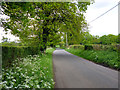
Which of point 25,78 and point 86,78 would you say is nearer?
point 25,78

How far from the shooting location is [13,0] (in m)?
5.25

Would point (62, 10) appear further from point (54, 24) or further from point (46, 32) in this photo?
point (46, 32)

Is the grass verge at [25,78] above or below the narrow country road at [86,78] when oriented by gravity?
above

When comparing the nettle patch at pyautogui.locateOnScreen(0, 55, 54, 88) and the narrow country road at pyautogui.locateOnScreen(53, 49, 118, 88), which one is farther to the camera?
the narrow country road at pyautogui.locateOnScreen(53, 49, 118, 88)

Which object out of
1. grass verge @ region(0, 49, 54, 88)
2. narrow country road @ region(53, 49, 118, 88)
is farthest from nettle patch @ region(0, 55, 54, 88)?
narrow country road @ region(53, 49, 118, 88)

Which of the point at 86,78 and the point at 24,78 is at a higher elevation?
the point at 24,78

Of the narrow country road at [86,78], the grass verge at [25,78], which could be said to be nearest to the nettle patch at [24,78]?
the grass verge at [25,78]

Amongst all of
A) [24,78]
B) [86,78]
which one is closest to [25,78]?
[24,78]

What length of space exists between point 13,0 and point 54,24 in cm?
1291

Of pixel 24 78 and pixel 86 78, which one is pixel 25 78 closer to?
pixel 24 78

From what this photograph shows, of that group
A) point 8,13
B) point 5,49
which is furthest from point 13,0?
point 5,49

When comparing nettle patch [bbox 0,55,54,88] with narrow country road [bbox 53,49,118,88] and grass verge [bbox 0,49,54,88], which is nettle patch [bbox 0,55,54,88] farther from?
narrow country road [bbox 53,49,118,88]

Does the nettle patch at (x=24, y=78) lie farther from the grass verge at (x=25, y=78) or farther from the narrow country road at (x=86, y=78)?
the narrow country road at (x=86, y=78)

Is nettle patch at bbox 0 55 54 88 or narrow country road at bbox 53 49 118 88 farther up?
nettle patch at bbox 0 55 54 88
